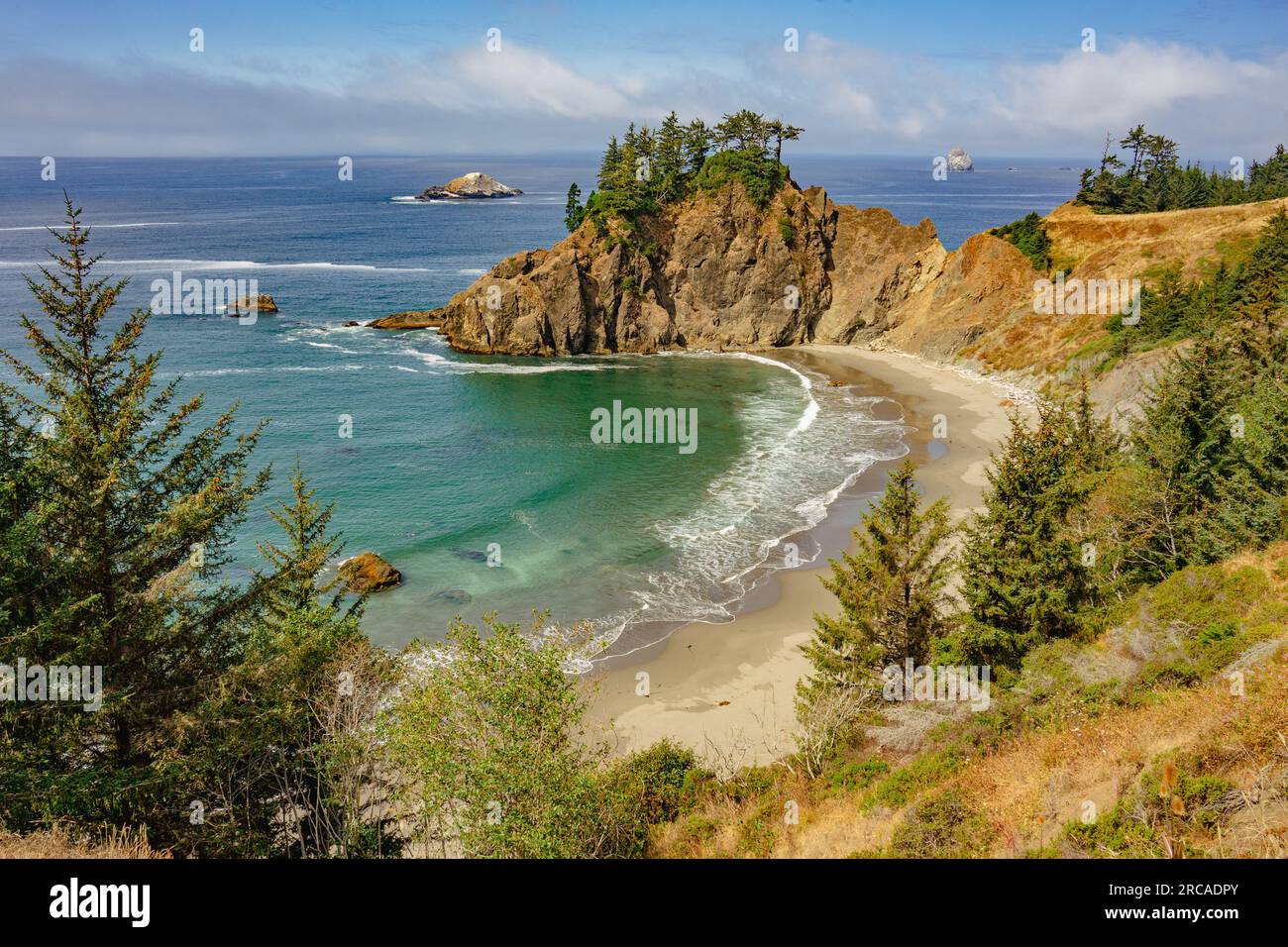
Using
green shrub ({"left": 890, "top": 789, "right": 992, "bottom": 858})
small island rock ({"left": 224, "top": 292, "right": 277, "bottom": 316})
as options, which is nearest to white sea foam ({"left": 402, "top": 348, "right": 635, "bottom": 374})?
small island rock ({"left": 224, "top": 292, "right": 277, "bottom": 316})

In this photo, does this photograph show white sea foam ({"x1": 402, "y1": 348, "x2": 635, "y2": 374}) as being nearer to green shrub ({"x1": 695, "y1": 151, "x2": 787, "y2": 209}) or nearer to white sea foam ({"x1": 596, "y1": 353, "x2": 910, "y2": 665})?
white sea foam ({"x1": 596, "y1": 353, "x2": 910, "y2": 665})

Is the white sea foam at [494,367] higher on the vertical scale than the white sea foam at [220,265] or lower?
lower

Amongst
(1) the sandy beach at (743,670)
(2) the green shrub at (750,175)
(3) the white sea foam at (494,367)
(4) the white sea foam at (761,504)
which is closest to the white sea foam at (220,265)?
(3) the white sea foam at (494,367)

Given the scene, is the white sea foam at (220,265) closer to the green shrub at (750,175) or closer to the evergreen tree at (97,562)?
the green shrub at (750,175)

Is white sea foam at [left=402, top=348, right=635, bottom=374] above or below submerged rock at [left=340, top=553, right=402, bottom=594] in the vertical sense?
above
